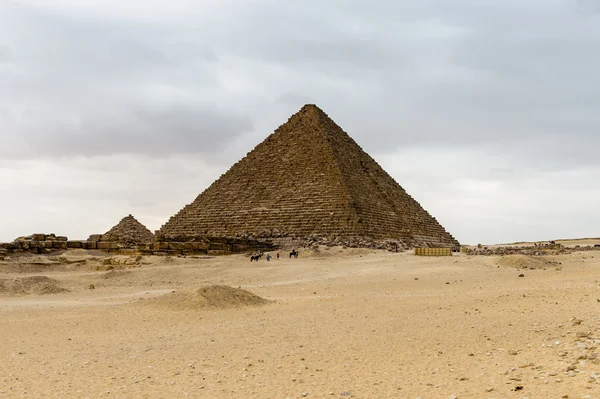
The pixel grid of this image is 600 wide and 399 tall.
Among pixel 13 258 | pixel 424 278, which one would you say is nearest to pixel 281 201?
pixel 13 258

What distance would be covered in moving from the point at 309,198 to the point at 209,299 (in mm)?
34509

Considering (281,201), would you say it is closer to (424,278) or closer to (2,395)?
(424,278)

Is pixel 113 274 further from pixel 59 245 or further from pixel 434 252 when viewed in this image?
pixel 434 252

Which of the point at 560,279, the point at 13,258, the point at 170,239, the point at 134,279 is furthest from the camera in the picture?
the point at 170,239

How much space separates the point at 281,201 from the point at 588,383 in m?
42.1

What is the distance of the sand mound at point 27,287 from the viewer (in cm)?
1533

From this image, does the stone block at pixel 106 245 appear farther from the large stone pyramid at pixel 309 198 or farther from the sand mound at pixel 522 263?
the sand mound at pixel 522 263

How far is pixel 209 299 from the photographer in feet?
34.8

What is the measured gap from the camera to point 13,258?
23.0 m

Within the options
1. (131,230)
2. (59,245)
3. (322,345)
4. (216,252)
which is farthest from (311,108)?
(322,345)

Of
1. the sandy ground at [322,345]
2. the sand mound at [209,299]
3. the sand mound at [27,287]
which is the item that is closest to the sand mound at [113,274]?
the sand mound at [27,287]

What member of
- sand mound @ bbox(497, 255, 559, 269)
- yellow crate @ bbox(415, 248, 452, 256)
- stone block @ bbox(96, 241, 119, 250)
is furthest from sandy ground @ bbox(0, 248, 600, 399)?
stone block @ bbox(96, 241, 119, 250)

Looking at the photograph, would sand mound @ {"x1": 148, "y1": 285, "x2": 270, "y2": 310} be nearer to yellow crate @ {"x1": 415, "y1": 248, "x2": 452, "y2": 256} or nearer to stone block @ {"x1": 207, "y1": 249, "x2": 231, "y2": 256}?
yellow crate @ {"x1": 415, "y1": 248, "x2": 452, "y2": 256}

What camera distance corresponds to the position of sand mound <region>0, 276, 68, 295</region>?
1533 cm
